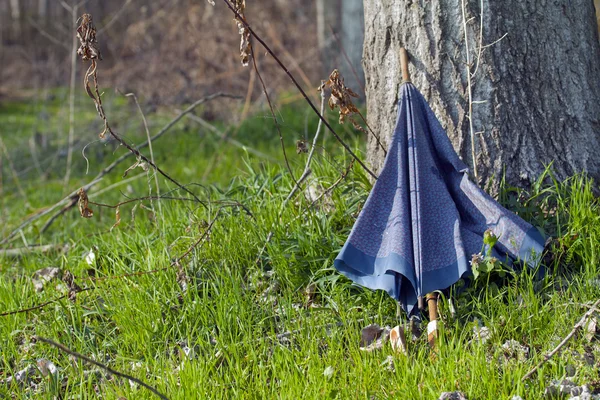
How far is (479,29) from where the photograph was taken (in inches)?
124

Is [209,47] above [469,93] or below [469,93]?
above

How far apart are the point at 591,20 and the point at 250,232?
1.97m

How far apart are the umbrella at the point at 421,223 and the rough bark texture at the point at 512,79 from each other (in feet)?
0.63

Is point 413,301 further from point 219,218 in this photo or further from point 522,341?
point 219,218

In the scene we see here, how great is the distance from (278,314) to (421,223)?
0.74 m

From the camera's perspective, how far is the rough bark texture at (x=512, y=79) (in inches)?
125

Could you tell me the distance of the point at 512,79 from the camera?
320 centimetres

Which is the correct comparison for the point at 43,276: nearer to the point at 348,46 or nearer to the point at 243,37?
the point at 243,37

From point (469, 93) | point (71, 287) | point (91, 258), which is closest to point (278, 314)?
point (71, 287)

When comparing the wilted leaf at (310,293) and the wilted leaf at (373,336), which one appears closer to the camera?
the wilted leaf at (373,336)

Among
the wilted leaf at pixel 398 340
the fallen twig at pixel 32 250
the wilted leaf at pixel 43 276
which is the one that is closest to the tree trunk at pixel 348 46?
the fallen twig at pixel 32 250

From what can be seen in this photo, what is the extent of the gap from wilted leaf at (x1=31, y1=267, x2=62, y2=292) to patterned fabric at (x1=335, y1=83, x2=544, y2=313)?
5.38 ft

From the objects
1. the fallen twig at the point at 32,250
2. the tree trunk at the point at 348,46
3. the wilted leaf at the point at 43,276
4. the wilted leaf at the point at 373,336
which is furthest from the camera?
the tree trunk at the point at 348,46

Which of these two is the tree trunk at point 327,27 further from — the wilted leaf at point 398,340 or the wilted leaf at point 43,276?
the wilted leaf at point 398,340
